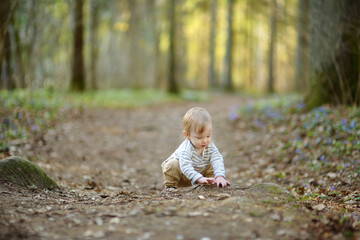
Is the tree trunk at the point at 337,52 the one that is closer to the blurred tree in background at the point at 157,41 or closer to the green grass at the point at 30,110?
the blurred tree in background at the point at 157,41

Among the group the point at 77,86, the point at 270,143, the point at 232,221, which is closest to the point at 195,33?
the point at 77,86

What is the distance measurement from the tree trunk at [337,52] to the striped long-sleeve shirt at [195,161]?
14.3 ft

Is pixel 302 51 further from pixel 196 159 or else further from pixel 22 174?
pixel 22 174

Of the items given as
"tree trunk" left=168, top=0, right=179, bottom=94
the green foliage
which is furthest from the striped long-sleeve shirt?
"tree trunk" left=168, top=0, right=179, bottom=94

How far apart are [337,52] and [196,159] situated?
5304 millimetres

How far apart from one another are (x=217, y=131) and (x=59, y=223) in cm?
809

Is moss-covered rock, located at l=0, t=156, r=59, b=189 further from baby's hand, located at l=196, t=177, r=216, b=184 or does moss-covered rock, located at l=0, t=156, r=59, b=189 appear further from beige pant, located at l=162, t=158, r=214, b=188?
baby's hand, located at l=196, t=177, r=216, b=184

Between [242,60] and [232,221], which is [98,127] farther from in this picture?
[242,60]

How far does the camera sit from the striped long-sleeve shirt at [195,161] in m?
4.12

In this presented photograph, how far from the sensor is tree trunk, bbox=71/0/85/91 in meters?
16.1

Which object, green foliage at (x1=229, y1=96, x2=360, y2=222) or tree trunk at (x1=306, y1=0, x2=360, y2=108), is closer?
green foliage at (x1=229, y1=96, x2=360, y2=222)

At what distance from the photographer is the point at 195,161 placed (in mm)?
4328

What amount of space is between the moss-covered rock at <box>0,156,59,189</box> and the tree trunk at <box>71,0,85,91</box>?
492 inches

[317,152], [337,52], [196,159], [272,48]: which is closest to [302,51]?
[272,48]
